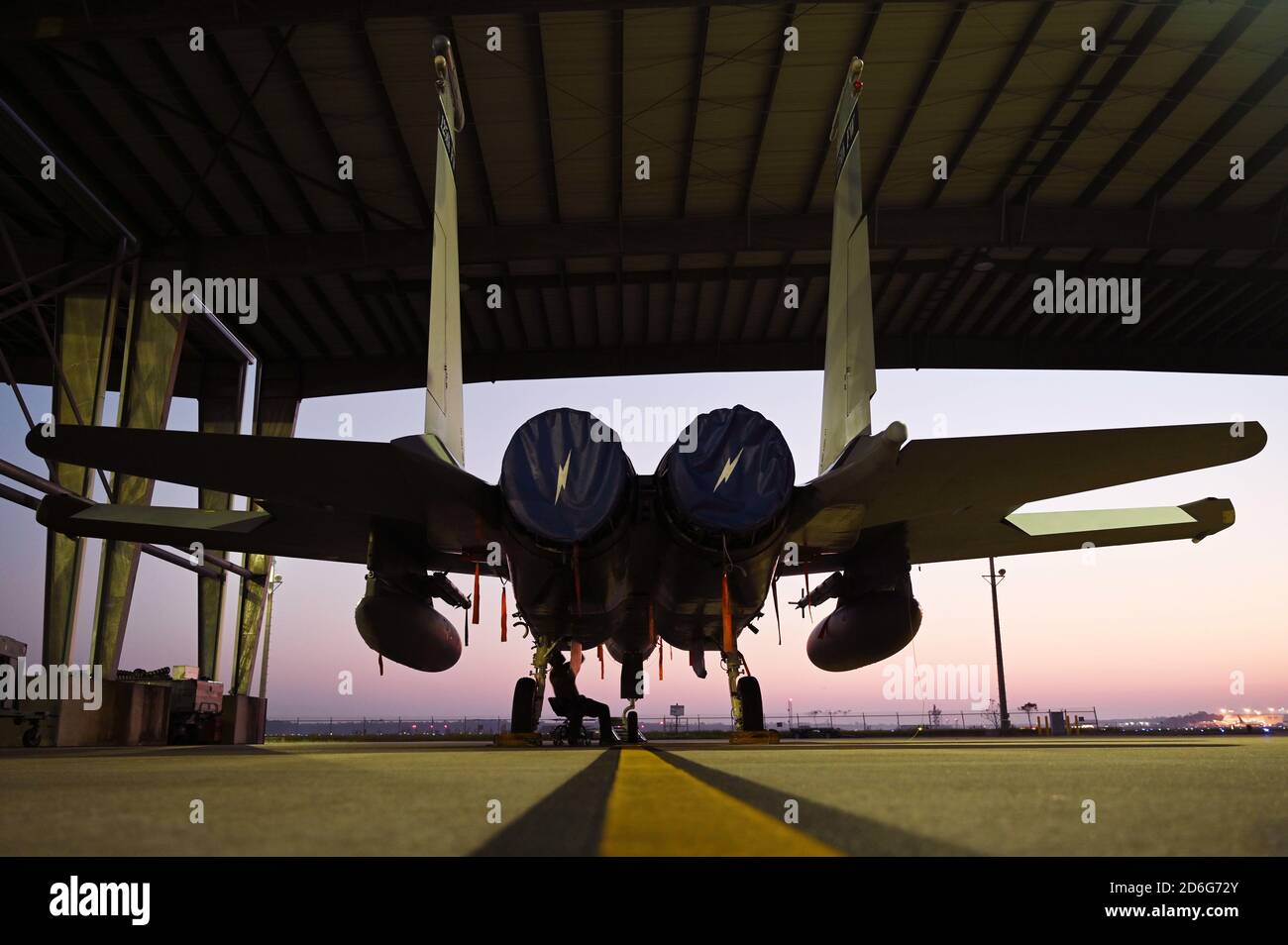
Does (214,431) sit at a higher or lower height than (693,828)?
higher

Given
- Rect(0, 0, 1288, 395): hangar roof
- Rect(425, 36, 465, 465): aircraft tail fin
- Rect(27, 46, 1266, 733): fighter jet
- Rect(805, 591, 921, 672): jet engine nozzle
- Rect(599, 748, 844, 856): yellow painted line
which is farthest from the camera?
Rect(0, 0, 1288, 395): hangar roof

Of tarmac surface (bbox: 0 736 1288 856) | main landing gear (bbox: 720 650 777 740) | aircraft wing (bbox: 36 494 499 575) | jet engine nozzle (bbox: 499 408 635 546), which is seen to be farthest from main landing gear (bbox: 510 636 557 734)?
tarmac surface (bbox: 0 736 1288 856)

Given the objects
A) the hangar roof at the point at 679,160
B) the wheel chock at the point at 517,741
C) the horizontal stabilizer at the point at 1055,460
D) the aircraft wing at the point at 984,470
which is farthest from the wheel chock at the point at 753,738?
the hangar roof at the point at 679,160

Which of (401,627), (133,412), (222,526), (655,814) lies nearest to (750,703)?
(401,627)

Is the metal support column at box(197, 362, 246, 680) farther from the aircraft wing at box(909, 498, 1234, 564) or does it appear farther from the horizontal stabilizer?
the horizontal stabilizer

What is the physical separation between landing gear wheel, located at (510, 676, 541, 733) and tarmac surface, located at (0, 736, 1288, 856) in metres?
5.39

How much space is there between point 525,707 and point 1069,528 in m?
5.88

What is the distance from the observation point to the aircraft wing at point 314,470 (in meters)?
4.70

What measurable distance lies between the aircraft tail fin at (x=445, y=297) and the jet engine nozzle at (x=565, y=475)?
931 millimetres

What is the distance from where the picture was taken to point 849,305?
699cm

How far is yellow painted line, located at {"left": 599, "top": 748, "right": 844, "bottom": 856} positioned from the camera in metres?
1.27

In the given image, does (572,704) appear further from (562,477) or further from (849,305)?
(849,305)

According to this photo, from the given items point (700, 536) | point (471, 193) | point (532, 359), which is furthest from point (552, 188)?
point (700, 536)
